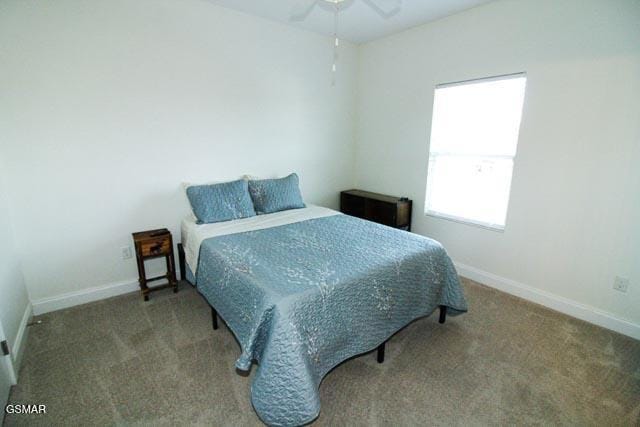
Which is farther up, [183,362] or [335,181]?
[335,181]

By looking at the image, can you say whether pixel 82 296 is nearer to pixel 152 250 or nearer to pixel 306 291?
pixel 152 250

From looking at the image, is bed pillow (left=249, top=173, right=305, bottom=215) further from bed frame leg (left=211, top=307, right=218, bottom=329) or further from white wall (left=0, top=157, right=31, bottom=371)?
white wall (left=0, top=157, right=31, bottom=371)

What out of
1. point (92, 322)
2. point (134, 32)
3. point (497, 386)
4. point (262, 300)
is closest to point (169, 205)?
point (92, 322)

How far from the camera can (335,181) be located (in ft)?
13.8

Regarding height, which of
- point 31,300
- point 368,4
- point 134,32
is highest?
point 368,4

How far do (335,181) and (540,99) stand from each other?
7.83 ft

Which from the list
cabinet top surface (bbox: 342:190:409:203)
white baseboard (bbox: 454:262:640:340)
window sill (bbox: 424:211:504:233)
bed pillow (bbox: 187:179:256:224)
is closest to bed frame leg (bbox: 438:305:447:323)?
white baseboard (bbox: 454:262:640:340)

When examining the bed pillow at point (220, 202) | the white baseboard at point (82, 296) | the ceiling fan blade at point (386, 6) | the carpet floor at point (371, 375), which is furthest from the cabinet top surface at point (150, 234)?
the ceiling fan blade at point (386, 6)

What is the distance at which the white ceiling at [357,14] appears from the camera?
2730mm

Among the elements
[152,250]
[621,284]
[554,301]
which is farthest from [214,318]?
[621,284]

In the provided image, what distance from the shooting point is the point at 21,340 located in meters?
2.02

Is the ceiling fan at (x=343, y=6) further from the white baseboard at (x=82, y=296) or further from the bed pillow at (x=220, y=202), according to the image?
the white baseboard at (x=82, y=296)

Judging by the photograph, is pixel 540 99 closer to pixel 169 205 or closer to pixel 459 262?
pixel 459 262

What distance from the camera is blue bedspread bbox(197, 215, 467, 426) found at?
1.44m
